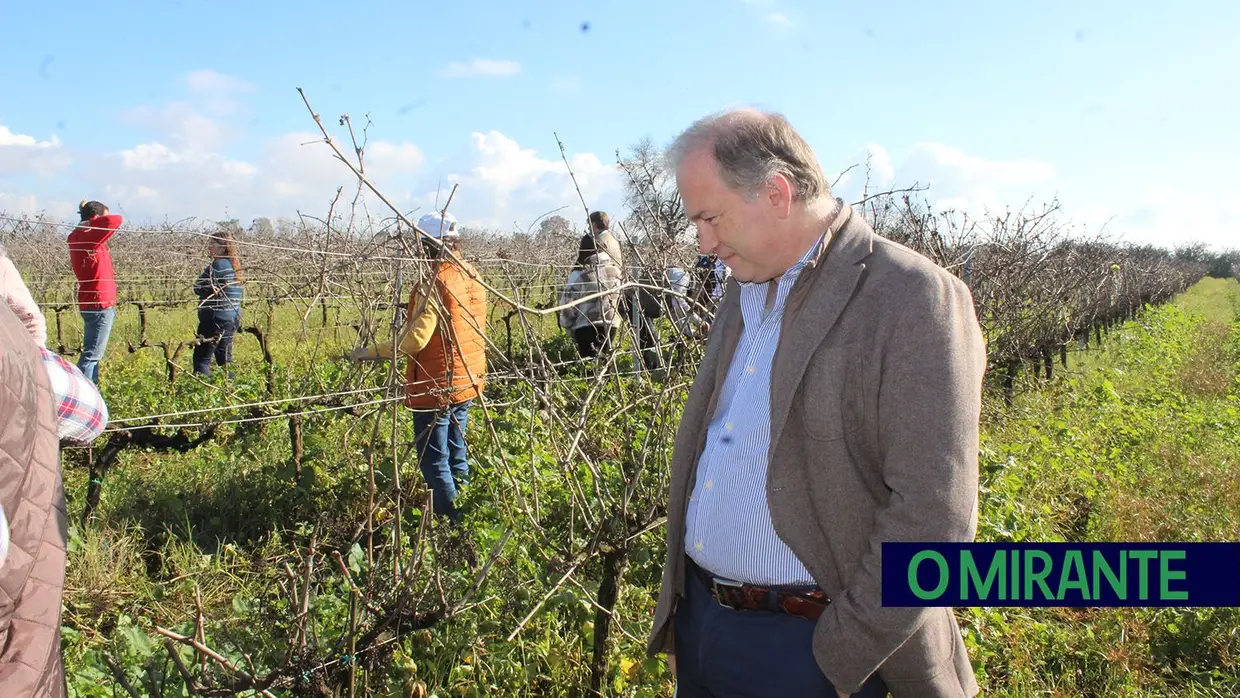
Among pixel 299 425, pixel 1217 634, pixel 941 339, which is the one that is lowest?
pixel 1217 634

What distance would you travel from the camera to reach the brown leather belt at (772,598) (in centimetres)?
134

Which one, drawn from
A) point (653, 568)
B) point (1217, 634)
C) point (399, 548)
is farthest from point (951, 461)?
point (1217, 634)

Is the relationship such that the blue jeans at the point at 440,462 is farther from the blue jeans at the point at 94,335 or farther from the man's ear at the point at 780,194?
the blue jeans at the point at 94,335

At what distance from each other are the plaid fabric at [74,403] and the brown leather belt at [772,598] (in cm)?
124

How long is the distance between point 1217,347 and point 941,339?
13.5m

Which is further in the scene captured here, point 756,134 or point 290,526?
point 290,526

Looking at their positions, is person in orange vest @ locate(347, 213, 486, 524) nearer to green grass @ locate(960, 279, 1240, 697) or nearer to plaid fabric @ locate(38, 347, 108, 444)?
plaid fabric @ locate(38, 347, 108, 444)

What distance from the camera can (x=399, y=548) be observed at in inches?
74.8

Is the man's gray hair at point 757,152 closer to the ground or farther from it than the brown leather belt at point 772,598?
farther from it

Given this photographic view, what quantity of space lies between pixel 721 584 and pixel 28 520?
1056mm

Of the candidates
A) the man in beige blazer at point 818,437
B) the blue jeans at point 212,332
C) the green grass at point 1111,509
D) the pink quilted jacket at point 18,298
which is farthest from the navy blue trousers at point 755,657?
the blue jeans at point 212,332

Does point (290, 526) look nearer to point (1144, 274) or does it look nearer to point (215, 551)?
point (215, 551)

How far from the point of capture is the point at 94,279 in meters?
6.33

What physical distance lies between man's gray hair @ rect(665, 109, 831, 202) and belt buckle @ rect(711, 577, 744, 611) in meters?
0.68
